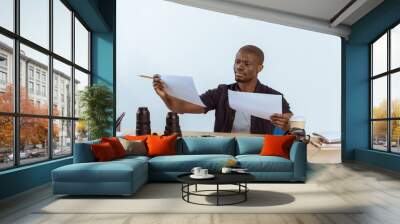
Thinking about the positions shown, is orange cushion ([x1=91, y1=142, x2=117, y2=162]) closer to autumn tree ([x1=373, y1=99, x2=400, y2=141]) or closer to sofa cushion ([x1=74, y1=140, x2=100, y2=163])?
sofa cushion ([x1=74, y1=140, x2=100, y2=163])

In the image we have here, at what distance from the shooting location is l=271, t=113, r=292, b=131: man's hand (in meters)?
9.37

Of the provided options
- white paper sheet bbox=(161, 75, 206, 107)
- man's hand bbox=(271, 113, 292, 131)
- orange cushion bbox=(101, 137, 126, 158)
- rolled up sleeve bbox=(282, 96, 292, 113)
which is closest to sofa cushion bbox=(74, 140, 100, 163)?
orange cushion bbox=(101, 137, 126, 158)

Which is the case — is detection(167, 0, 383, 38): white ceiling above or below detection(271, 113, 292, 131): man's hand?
above

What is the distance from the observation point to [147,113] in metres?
9.21

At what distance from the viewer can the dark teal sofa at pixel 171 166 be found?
4730mm

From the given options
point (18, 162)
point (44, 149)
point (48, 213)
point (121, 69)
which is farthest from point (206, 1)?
point (48, 213)

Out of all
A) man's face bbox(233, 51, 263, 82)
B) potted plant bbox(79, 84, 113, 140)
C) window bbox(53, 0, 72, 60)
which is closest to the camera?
window bbox(53, 0, 72, 60)

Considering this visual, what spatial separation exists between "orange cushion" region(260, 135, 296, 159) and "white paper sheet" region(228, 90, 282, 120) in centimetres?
293

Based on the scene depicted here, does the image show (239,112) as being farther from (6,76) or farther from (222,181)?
(6,76)

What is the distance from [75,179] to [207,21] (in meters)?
6.04

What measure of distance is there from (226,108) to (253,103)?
0.67 meters

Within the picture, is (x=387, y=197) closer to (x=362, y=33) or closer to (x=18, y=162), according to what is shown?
(x=18, y=162)

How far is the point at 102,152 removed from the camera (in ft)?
18.1

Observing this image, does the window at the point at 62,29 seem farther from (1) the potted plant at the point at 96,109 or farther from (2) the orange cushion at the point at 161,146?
(2) the orange cushion at the point at 161,146
